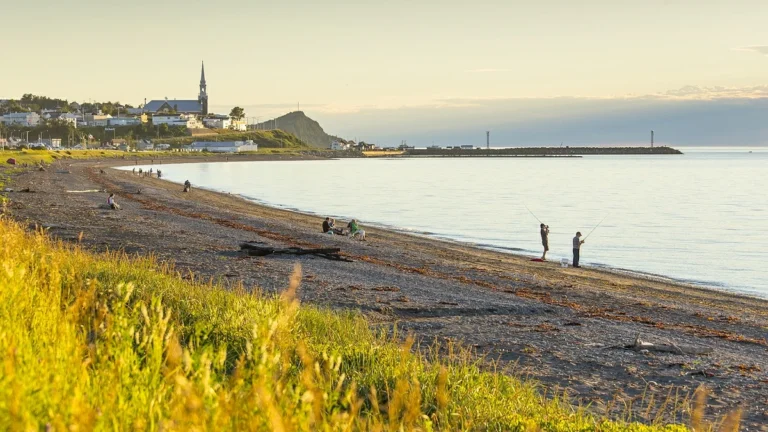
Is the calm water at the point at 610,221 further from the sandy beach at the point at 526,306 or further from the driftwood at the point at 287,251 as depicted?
the driftwood at the point at 287,251

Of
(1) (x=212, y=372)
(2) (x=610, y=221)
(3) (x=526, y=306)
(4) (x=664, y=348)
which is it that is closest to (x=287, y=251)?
(3) (x=526, y=306)

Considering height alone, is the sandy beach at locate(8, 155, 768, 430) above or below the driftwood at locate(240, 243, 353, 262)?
below

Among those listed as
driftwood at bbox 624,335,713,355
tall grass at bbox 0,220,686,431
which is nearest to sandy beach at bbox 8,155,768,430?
driftwood at bbox 624,335,713,355

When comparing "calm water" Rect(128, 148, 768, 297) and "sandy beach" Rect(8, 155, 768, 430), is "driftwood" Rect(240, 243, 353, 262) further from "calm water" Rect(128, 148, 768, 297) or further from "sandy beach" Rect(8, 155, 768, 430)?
"calm water" Rect(128, 148, 768, 297)

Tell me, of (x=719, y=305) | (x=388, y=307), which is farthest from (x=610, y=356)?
(x=719, y=305)

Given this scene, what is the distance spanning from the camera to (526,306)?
1759cm

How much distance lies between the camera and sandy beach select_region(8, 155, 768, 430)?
36.5 ft

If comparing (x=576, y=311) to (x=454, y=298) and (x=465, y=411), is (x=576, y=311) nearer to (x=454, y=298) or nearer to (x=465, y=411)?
(x=454, y=298)

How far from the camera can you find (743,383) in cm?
1145

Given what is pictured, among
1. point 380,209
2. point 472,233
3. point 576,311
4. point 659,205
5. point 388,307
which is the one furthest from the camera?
point 659,205

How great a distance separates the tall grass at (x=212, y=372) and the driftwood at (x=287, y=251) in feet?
30.7

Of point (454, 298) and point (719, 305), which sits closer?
point (454, 298)

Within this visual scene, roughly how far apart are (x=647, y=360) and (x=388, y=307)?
5493mm

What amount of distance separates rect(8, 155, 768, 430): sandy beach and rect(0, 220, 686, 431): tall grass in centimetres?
175
